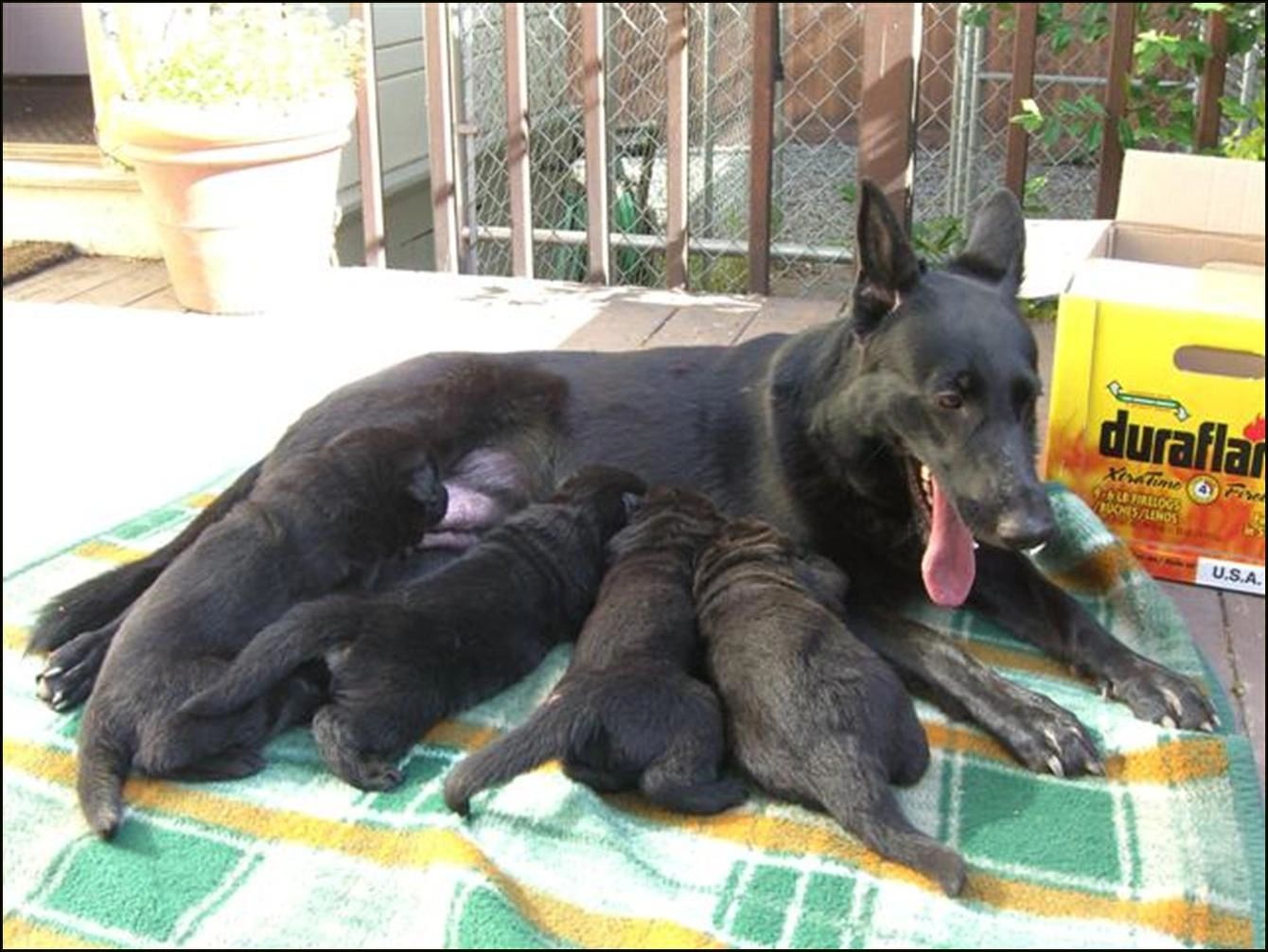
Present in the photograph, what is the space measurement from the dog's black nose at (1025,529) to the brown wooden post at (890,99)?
89.6 inches

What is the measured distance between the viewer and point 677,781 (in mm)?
1888

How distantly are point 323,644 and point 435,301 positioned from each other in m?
2.70

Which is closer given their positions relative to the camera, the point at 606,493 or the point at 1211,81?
the point at 606,493

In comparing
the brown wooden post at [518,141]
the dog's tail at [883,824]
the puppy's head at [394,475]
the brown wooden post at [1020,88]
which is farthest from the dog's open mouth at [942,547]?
the brown wooden post at [518,141]

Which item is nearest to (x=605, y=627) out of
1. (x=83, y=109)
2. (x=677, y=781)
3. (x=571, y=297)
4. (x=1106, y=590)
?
(x=677, y=781)

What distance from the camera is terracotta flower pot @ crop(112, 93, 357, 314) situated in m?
3.70

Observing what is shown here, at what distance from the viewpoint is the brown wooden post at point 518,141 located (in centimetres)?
469

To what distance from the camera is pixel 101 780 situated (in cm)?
191

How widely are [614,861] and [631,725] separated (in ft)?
0.59

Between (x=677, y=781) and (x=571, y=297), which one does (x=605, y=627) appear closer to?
(x=677, y=781)

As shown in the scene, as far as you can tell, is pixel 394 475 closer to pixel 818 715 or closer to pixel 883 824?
pixel 818 715

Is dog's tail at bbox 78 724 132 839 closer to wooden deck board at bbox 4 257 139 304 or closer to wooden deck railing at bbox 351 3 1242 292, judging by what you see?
wooden deck railing at bbox 351 3 1242 292

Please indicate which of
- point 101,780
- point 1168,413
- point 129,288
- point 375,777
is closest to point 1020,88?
point 1168,413

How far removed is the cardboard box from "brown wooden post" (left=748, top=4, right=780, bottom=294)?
1.70m
